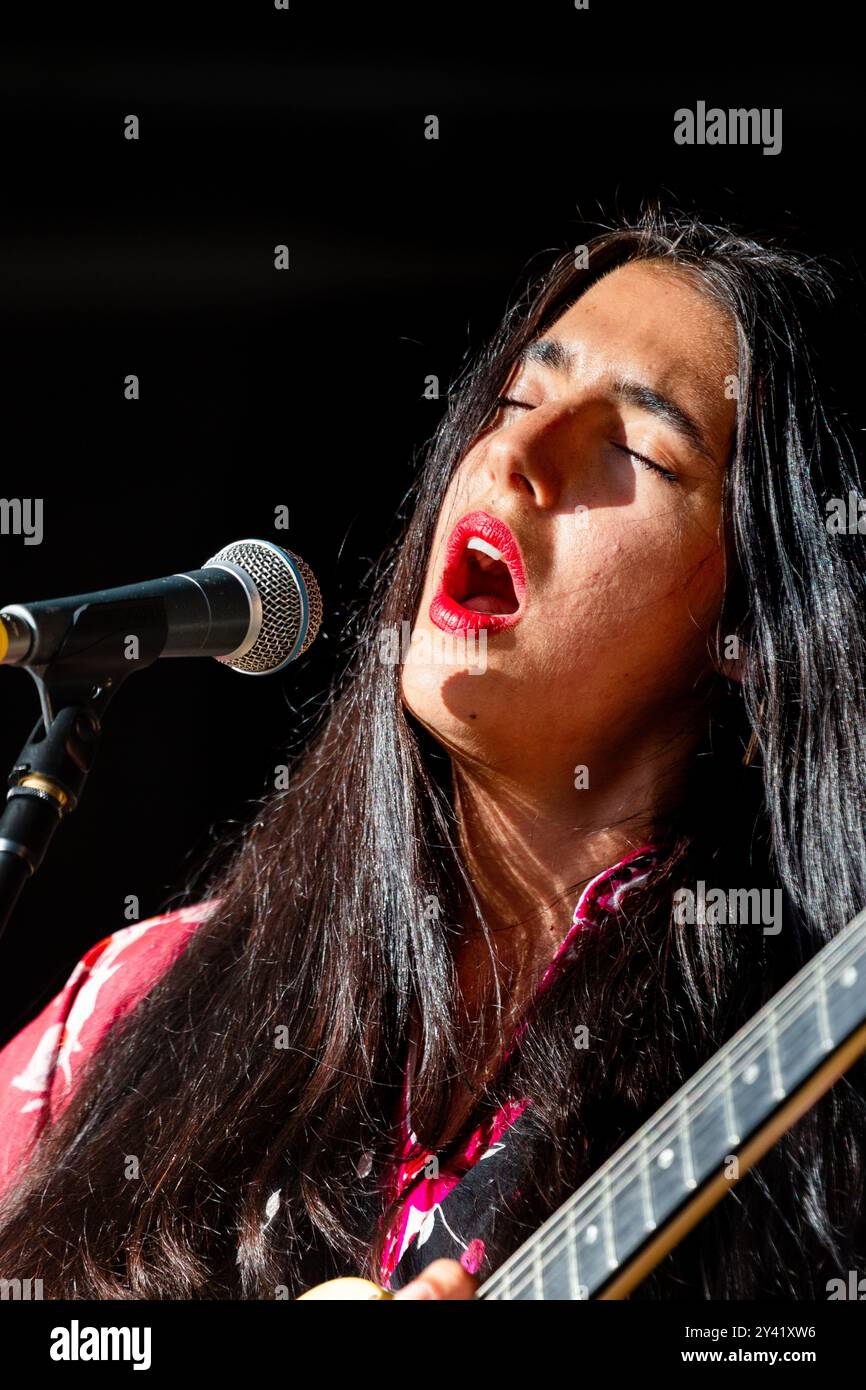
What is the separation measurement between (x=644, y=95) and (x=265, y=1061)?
1.32m

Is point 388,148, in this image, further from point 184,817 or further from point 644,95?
point 184,817

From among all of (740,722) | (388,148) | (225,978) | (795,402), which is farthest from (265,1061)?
(388,148)

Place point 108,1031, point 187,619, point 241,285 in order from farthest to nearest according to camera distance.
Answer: point 241,285 < point 108,1031 < point 187,619

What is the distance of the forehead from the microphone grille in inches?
22.4

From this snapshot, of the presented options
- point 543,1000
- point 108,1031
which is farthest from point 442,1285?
point 108,1031

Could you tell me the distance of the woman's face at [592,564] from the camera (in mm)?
Result: 1550

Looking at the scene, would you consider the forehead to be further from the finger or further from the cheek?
the finger

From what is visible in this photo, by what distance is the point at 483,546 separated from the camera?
158cm

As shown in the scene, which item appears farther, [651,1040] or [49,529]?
Answer: [49,529]

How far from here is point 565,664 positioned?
1552 millimetres

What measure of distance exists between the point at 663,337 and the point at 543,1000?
30.2 inches

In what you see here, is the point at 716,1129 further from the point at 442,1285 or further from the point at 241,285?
the point at 241,285

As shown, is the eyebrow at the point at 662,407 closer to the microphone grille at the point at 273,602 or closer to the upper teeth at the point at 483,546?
the upper teeth at the point at 483,546

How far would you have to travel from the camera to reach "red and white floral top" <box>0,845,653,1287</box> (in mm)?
1439
